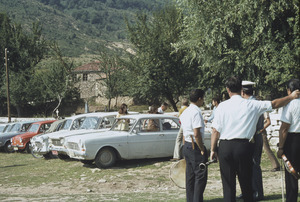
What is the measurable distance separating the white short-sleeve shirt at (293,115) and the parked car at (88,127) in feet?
32.3

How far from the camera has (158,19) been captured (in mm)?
35219

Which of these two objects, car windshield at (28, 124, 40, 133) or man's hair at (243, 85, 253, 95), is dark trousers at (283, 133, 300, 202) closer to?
man's hair at (243, 85, 253, 95)

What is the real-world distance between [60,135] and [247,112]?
10.8 m

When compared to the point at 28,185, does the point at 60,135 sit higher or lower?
higher

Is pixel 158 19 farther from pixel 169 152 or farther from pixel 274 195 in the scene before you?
pixel 274 195

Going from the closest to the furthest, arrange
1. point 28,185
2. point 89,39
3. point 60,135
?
point 28,185 → point 60,135 → point 89,39

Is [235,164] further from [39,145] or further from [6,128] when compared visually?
[6,128]

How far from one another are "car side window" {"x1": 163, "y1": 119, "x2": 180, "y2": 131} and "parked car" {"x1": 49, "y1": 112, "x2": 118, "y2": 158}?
7.85 feet

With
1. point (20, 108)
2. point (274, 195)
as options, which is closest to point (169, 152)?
point (274, 195)

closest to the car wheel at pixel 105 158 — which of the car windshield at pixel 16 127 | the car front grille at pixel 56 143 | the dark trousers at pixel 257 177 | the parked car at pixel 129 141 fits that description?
the parked car at pixel 129 141

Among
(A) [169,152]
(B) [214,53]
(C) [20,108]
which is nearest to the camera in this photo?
(A) [169,152]

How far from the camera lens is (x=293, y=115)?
5688 mm

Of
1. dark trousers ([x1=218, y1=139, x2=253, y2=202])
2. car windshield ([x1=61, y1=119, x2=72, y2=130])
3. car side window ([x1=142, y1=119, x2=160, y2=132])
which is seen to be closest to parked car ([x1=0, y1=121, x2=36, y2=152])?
car windshield ([x1=61, y1=119, x2=72, y2=130])

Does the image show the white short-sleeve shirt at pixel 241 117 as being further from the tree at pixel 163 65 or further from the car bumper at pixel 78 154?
the tree at pixel 163 65
